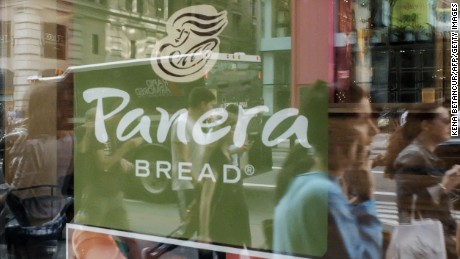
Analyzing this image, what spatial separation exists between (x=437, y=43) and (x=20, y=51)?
2343 millimetres

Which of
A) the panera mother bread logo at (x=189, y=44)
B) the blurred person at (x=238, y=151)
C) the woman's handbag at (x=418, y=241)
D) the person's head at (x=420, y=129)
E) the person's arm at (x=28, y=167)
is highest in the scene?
the panera mother bread logo at (x=189, y=44)

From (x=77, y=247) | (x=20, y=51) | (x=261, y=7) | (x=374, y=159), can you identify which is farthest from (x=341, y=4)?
(x=20, y=51)

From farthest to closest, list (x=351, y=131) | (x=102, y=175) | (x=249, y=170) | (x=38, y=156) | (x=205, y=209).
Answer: (x=38, y=156) → (x=102, y=175) → (x=205, y=209) → (x=249, y=170) → (x=351, y=131)

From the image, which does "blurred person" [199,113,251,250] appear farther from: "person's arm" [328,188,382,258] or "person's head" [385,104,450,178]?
"person's head" [385,104,450,178]

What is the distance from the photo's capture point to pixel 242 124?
2.07 m

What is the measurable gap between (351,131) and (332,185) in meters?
0.23

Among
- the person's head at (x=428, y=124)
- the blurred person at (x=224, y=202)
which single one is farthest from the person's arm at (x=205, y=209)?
the person's head at (x=428, y=124)

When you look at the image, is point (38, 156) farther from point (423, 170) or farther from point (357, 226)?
point (423, 170)

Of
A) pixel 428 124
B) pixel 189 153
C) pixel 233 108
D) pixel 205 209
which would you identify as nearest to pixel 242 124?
pixel 233 108

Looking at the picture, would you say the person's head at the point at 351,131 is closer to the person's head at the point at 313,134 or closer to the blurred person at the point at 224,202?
the person's head at the point at 313,134

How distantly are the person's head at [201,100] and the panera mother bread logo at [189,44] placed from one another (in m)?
0.06

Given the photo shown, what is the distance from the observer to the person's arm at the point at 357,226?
183 centimetres

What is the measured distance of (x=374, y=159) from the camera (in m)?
1.81

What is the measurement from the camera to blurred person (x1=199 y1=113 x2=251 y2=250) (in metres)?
2.08
